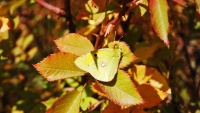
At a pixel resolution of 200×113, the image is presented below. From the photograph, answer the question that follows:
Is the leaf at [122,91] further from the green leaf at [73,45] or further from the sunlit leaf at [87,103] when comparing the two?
the sunlit leaf at [87,103]

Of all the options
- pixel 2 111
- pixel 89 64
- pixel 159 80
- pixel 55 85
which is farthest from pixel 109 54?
pixel 2 111

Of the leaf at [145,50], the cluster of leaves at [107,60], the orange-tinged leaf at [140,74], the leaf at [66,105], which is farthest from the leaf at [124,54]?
the leaf at [145,50]

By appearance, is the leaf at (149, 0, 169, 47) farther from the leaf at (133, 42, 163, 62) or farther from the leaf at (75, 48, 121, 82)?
the leaf at (133, 42, 163, 62)

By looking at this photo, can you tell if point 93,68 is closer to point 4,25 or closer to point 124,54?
point 124,54

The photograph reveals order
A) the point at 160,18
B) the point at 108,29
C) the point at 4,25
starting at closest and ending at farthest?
the point at 160,18 < the point at 108,29 < the point at 4,25

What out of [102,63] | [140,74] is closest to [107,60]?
[102,63]

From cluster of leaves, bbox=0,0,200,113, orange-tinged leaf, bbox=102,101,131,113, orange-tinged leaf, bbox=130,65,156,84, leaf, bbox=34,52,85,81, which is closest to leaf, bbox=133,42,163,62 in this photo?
cluster of leaves, bbox=0,0,200,113

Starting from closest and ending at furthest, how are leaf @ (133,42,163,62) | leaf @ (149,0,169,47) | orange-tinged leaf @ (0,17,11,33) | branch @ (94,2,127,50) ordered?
leaf @ (149,0,169,47) < branch @ (94,2,127,50) < orange-tinged leaf @ (0,17,11,33) < leaf @ (133,42,163,62)

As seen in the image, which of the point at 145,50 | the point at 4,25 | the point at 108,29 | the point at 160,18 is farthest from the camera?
the point at 145,50
